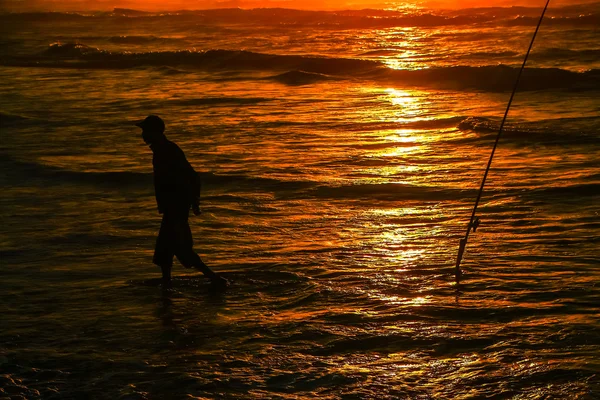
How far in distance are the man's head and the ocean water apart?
1.33m

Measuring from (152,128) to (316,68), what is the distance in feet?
72.2

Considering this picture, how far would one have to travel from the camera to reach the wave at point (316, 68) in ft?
77.2

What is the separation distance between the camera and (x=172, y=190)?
7152 mm

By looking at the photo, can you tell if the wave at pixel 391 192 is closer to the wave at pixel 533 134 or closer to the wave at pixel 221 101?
the wave at pixel 533 134

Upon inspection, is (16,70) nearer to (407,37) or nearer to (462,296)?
(407,37)

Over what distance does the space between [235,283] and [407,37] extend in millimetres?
31041

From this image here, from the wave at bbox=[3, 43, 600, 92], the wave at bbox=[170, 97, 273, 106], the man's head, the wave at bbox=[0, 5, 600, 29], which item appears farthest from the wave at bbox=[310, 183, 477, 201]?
the wave at bbox=[0, 5, 600, 29]

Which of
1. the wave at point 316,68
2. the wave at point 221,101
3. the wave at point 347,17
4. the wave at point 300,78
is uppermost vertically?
the wave at point 347,17

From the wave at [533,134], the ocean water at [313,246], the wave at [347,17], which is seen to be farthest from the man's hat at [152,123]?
the wave at [347,17]

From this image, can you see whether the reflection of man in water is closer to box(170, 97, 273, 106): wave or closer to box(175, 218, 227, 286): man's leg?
box(175, 218, 227, 286): man's leg

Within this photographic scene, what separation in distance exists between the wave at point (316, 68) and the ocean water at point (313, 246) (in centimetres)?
29

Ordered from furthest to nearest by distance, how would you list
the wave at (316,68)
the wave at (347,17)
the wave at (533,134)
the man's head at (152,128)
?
the wave at (347,17) → the wave at (316,68) → the wave at (533,134) → the man's head at (152,128)

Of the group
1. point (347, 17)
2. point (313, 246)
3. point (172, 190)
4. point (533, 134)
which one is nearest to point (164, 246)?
point (172, 190)

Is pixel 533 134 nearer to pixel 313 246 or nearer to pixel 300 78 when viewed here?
pixel 313 246
